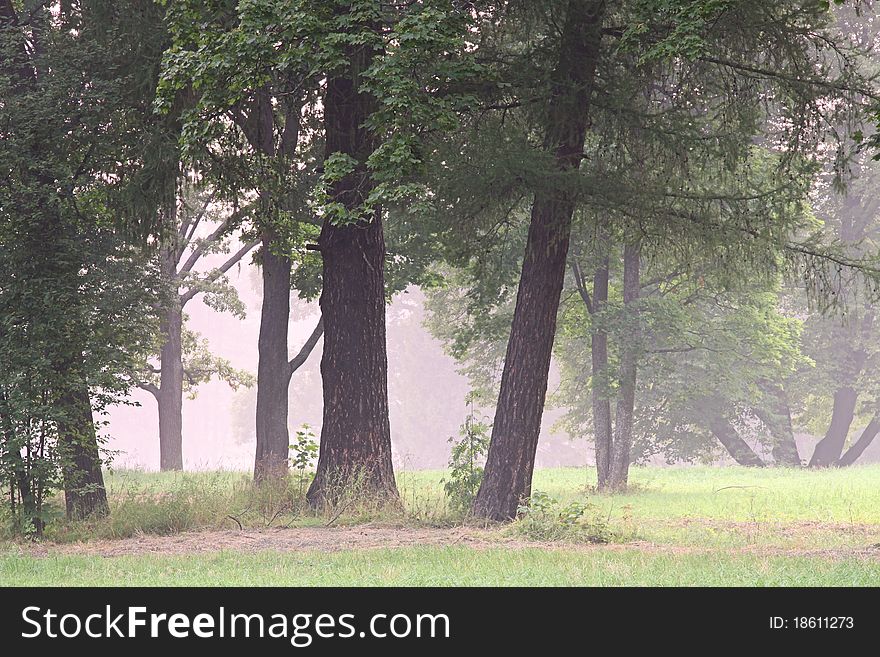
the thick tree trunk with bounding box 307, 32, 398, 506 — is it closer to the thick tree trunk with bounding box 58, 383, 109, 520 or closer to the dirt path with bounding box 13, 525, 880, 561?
the dirt path with bounding box 13, 525, 880, 561

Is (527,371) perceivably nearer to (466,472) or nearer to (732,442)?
(466,472)

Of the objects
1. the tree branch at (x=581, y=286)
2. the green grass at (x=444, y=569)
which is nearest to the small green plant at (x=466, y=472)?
the green grass at (x=444, y=569)

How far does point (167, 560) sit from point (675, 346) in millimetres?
21199

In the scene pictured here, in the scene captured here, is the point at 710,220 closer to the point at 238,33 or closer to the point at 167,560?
the point at 238,33

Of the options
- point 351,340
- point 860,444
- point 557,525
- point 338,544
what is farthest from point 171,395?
point 860,444

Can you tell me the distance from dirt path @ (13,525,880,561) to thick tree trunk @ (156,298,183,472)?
734 inches

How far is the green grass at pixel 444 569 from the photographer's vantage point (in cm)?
896

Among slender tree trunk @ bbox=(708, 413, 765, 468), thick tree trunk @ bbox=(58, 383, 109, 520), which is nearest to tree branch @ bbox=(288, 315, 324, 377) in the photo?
thick tree trunk @ bbox=(58, 383, 109, 520)

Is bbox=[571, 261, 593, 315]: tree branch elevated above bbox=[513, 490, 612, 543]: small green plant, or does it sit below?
above

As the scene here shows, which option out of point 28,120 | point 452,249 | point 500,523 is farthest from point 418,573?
point 28,120

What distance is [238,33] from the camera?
11.7 m

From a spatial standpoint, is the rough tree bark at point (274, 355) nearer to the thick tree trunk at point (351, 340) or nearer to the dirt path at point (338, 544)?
the thick tree trunk at point (351, 340)

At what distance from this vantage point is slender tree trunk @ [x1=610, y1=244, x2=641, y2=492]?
24.5 meters

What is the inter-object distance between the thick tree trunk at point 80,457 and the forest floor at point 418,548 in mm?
412
